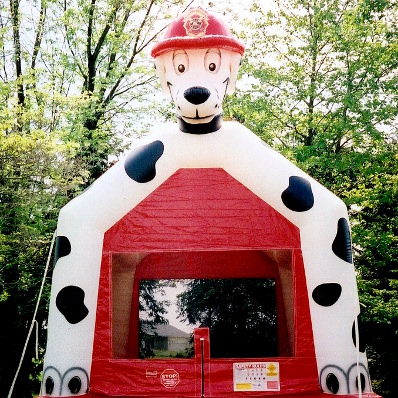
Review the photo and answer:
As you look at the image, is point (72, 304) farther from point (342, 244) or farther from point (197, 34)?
point (197, 34)

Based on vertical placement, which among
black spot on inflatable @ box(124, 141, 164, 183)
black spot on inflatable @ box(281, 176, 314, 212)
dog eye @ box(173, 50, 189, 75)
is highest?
dog eye @ box(173, 50, 189, 75)

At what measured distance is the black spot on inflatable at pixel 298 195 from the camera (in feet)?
12.2

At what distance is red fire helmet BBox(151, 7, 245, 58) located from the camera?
392cm

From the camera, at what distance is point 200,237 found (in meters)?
4.27

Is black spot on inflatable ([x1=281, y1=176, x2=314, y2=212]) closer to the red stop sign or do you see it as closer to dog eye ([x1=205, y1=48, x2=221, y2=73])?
dog eye ([x1=205, y1=48, x2=221, y2=73])

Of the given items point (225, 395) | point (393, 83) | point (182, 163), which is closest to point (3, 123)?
point (182, 163)

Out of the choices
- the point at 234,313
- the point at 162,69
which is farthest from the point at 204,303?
the point at 162,69

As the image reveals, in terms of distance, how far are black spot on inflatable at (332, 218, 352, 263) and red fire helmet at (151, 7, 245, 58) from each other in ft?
5.19

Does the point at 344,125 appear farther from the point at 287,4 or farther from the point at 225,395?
the point at 225,395

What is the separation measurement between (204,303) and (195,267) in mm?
414

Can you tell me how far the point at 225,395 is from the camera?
3.66m

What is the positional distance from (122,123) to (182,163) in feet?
22.9

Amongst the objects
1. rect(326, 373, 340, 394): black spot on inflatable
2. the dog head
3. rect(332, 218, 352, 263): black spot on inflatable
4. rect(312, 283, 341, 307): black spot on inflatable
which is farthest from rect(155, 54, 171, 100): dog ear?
rect(326, 373, 340, 394): black spot on inflatable

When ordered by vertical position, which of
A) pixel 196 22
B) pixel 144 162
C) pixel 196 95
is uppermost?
pixel 196 22
